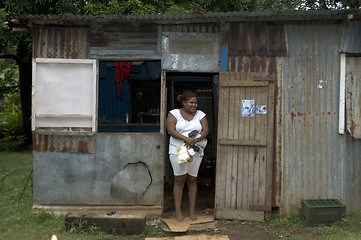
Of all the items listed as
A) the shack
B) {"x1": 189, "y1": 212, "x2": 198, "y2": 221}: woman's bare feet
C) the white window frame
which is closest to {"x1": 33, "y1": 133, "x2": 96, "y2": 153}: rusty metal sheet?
the shack

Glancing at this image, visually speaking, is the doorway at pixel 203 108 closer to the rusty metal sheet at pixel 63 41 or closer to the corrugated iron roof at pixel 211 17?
the corrugated iron roof at pixel 211 17

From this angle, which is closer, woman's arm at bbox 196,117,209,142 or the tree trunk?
woman's arm at bbox 196,117,209,142

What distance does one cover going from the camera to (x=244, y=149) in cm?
540

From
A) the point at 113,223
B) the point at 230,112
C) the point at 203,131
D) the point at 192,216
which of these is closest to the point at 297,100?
the point at 230,112

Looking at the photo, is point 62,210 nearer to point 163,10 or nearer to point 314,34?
point 314,34

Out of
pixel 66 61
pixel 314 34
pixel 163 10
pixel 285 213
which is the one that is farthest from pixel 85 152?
pixel 163 10

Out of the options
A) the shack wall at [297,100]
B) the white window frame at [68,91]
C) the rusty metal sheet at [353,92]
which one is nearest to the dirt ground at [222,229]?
the shack wall at [297,100]

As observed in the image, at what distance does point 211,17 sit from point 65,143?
307cm

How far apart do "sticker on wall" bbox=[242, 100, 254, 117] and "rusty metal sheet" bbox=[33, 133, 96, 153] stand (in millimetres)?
2468

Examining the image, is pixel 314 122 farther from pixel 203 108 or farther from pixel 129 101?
pixel 129 101

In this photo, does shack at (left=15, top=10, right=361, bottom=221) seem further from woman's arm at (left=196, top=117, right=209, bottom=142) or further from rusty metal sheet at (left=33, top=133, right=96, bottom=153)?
woman's arm at (left=196, top=117, right=209, bottom=142)

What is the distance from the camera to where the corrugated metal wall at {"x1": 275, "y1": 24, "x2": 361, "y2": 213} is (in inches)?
211

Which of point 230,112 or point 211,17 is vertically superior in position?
point 211,17

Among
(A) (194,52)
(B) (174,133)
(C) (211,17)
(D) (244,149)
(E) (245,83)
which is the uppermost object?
(C) (211,17)
